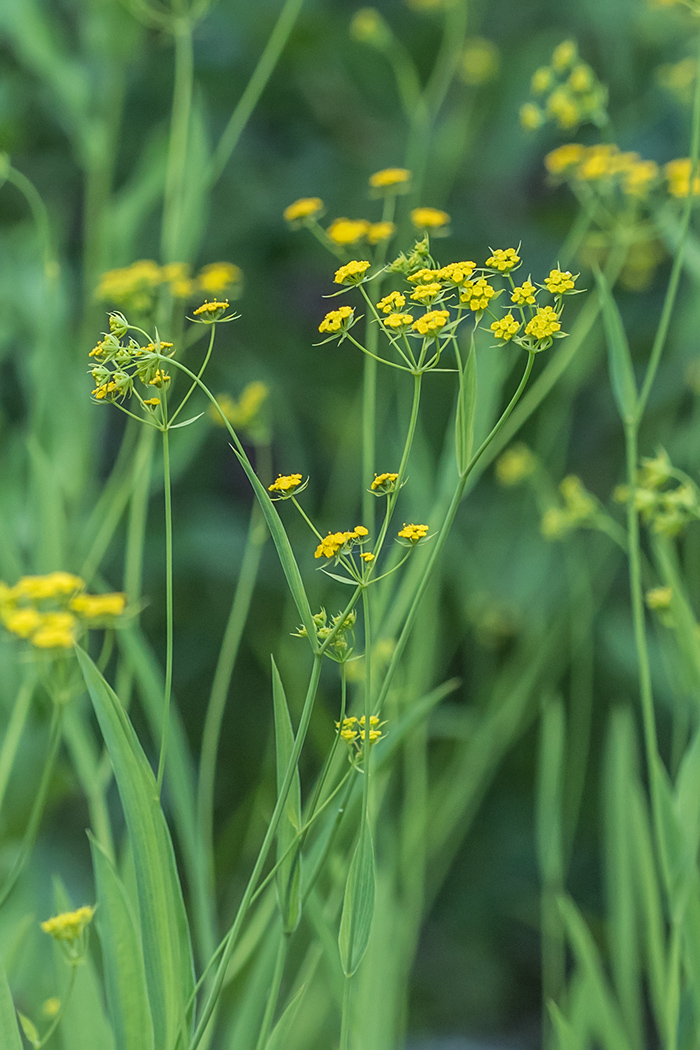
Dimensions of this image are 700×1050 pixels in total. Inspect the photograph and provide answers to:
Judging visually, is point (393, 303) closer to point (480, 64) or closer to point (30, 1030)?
point (30, 1030)

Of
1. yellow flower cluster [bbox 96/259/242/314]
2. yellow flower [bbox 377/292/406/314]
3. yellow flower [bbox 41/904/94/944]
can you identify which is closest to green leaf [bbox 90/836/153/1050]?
yellow flower [bbox 41/904/94/944]

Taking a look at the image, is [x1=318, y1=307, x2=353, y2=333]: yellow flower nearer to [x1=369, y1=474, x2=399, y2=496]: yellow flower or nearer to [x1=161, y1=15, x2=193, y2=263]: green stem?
[x1=369, y1=474, x2=399, y2=496]: yellow flower

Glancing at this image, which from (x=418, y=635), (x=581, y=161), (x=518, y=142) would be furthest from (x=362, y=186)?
(x=418, y=635)

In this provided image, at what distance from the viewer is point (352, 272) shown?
0.33 meters

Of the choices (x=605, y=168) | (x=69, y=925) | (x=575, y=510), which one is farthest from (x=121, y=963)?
(x=605, y=168)

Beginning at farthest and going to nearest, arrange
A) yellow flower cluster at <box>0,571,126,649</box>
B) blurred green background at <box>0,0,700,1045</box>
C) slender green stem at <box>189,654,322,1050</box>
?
blurred green background at <box>0,0,700,1045</box> < yellow flower cluster at <box>0,571,126,649</box> < slender green stem at <box>189,654,322,1050</box>


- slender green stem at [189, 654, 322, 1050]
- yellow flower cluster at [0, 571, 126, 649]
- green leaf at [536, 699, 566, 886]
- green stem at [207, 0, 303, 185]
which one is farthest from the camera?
green stem at [207, 0, 303, 185]

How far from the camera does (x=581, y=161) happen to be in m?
0.61

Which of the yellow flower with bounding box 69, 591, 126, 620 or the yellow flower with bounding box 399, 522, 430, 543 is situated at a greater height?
the yellow flower with bounding box 69, 591, 126, 620

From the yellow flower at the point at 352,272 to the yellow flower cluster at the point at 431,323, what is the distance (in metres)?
0.03

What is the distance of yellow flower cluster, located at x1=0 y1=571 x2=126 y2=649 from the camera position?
423mm

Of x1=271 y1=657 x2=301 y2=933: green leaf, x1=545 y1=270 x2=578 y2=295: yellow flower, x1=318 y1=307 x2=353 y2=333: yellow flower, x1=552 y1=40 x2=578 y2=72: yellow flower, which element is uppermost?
x1=552 y1=40 x2=578 y2=72: yellow flower

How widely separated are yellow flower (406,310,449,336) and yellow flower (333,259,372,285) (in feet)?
0.10

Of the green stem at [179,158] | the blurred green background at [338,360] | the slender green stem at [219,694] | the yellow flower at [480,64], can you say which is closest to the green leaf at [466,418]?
the slender green stem at [219,694]
